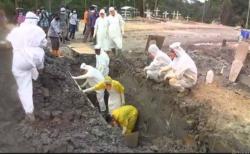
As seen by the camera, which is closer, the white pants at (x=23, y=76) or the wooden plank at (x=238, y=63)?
the white pants at (x=23, y=76)

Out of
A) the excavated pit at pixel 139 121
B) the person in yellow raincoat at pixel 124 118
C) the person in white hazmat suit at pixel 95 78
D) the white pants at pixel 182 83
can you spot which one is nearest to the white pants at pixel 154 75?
the excavated pit at pixel 139 121

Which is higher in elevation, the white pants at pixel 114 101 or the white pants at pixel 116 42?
the white pants at pixel 116 42

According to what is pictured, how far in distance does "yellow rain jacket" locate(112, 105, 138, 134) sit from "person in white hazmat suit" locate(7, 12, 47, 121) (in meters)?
2.74

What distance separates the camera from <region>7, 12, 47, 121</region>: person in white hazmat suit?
8922 mm

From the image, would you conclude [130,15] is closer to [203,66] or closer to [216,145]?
[203,66]

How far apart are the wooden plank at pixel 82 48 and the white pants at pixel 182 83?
643 centimetres

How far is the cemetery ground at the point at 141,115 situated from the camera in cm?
845

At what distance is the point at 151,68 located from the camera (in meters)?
A: 13.1

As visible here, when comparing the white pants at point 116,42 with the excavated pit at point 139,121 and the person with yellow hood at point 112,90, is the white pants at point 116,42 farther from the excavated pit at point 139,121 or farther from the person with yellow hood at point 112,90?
the person with yellow hood at point 112,90

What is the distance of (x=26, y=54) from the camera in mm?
8883

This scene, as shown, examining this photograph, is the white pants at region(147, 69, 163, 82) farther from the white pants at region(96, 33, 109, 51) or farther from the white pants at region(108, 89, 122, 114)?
the white pants at region(96, 33, 109, 51)

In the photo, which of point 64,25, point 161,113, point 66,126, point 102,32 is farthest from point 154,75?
point 64,25

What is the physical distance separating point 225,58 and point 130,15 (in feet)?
63.3

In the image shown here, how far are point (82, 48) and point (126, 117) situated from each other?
7.80 meters
